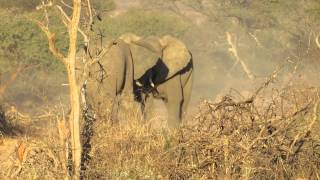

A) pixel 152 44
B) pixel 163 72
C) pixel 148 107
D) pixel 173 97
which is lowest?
pixel 173 97

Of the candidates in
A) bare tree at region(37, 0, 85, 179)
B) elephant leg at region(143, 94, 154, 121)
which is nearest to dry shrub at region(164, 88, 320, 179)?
bare tree at region(37, 0, 85, 179)

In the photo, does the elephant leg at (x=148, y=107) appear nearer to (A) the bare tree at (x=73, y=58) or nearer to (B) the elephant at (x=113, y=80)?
(B) the elephant at (x=113, y=80)

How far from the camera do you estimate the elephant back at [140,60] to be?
14461 mm

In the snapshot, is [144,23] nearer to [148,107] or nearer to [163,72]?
[163,72]

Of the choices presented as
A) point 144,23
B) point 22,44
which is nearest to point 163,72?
point 22,44

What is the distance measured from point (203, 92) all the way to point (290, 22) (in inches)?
178

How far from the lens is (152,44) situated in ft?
52.2

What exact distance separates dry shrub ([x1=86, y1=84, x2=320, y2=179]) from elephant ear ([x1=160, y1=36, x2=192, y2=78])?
25.7ft

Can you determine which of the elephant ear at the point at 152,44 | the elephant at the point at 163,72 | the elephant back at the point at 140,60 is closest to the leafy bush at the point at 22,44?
the elephant at the point at 163,72

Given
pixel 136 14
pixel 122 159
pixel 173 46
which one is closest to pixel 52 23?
pixel 136 14

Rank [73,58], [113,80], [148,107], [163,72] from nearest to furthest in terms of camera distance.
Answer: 1. [73,58]
2. [113,80]
3. [148,107]
4. [163,72]

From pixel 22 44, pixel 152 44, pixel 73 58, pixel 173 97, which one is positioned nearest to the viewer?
pixel 73 58

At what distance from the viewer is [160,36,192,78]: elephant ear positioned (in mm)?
16266

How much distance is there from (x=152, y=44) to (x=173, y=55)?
0.57 meters
